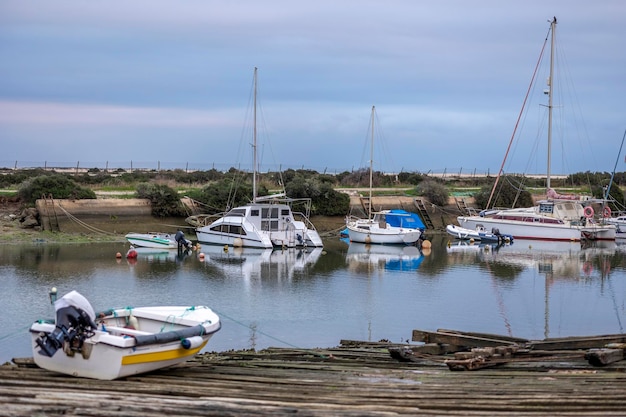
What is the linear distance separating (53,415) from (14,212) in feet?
149

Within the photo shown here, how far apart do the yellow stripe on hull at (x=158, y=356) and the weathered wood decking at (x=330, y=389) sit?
0.28 m

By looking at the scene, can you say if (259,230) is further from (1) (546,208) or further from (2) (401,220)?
(1) (546,208)

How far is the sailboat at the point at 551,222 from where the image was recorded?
2254 inches

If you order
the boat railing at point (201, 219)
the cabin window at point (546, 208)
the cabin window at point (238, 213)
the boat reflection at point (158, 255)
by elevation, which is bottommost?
the boat reflection at point (158, 255)

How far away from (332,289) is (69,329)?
19.0 m

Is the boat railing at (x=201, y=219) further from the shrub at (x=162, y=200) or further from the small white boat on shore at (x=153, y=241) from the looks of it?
the small white boat on shore at (x=153, y=241)

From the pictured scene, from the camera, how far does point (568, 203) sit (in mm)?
59281

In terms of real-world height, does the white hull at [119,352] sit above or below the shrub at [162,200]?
below

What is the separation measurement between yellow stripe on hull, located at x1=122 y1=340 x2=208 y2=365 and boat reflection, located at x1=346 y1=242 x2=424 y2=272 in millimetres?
25069

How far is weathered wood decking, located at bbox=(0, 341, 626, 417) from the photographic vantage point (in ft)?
32.6

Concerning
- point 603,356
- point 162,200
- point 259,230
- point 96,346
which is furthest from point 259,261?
point 603,356

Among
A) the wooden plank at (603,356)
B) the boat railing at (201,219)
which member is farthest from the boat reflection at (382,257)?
the wooden plank at (603,356)

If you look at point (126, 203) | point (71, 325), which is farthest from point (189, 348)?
point (126, 203)

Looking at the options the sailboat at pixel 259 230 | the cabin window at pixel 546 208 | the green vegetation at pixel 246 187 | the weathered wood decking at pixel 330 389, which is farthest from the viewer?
the cabin window at pixel 546 208
